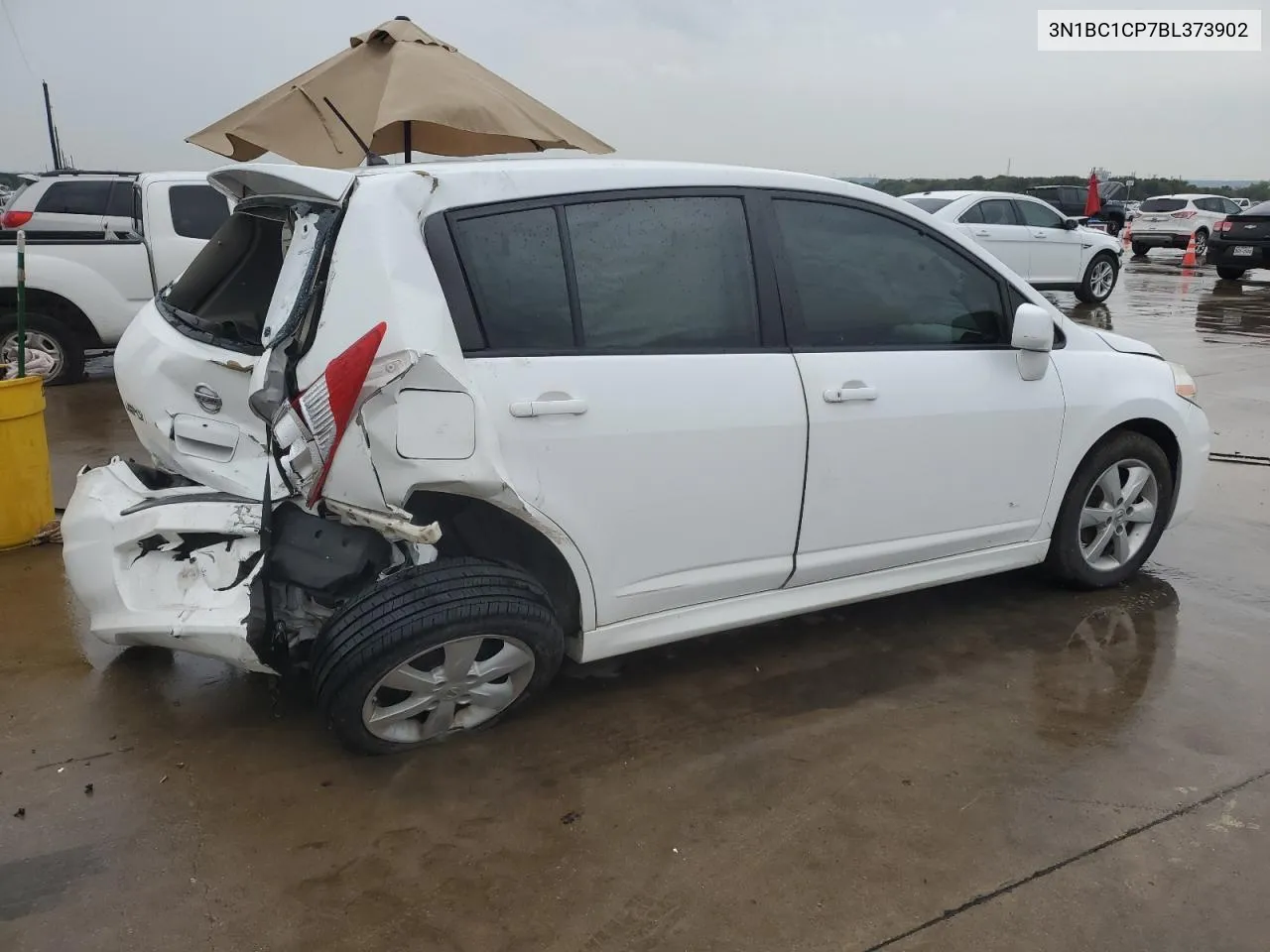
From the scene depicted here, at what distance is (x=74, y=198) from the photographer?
8.46 metres

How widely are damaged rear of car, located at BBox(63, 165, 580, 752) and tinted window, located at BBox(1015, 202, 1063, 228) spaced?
40.8ft

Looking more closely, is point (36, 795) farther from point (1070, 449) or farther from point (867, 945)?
point (1070, 449)

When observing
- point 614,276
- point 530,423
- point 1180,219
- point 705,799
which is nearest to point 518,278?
point 614,276

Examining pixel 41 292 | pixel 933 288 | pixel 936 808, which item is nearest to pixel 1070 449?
pixel 933 288

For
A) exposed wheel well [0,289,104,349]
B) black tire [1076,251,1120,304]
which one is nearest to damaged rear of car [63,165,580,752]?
exposed wheel well [0,289,104,349]

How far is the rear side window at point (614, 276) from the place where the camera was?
2691mm

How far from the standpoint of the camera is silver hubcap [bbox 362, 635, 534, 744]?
8.82 feet

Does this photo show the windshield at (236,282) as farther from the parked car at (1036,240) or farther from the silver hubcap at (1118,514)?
the parked car at (1036,240)

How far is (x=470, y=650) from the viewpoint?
2.72 meters

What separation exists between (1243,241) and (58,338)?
693 inches

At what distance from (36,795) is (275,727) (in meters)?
0.63

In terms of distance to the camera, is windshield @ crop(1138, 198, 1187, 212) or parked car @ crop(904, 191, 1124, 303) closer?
parked car @ crop(904, 191, 1124, 303)

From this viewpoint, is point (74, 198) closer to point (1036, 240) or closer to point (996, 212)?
point (996, 212)

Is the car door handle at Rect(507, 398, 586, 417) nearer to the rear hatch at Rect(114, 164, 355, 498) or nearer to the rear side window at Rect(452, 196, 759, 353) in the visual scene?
the rear side window at Rect(452, 196, 759, 353)
